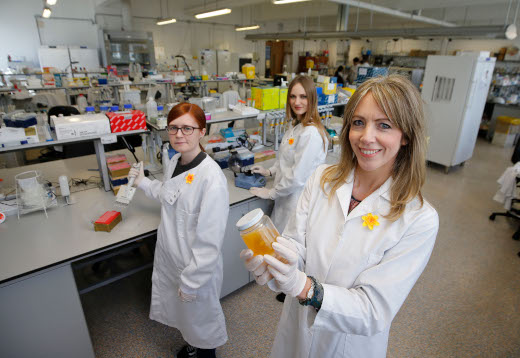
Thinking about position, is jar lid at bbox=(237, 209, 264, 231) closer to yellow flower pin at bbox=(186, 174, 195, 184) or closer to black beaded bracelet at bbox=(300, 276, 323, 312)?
black beaded bracelet at bbox=(300, 276, 323, 312)

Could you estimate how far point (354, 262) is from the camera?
941mm

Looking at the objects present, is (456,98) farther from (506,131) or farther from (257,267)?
(257,267)

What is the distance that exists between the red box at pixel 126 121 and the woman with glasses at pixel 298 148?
0.94 meters

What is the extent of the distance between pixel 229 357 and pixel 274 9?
11.3 metres

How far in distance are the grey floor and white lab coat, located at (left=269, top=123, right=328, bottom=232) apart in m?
0.75

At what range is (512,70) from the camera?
764cm

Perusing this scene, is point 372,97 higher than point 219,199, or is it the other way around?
point 372,97

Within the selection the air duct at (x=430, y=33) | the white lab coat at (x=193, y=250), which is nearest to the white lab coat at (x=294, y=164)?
the white lab coat at (x=193, y=250)

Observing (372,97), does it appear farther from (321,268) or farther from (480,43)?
(480,43)

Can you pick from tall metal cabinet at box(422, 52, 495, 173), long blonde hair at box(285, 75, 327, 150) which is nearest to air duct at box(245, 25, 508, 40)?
tall metal cabinet at box(422, 52, 495, 173)

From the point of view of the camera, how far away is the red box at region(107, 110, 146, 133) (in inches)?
81.1

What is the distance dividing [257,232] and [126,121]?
1.66m

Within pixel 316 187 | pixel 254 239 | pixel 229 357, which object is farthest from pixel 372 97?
pixel 229 357

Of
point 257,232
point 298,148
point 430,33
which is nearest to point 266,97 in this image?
point 298,148
